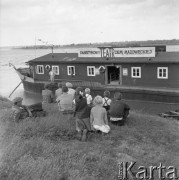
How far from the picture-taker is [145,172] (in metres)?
6.11

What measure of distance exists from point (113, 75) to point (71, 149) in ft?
55.9

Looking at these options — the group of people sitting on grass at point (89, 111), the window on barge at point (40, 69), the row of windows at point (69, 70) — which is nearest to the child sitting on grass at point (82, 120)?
the group of people sitting on grass at point (89, 111)

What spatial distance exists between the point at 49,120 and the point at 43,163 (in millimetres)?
2612

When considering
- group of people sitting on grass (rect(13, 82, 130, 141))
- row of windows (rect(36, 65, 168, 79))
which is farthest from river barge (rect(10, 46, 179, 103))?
group of people sitting on grass (rect(13, 82, 130, 141))

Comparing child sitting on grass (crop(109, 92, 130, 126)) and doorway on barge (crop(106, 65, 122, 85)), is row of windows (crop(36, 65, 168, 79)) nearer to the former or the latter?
doorway on barge (crop(106, 65, 122, 85))

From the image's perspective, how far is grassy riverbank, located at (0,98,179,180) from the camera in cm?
558

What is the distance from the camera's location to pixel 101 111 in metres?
7.68

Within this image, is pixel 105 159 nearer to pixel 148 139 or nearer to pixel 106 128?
pixel 106 128

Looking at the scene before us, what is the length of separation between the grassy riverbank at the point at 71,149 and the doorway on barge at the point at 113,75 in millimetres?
13006

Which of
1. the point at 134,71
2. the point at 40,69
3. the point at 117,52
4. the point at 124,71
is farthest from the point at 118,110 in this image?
the point at 40,69

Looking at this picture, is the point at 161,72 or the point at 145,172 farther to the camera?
the point at 161,72

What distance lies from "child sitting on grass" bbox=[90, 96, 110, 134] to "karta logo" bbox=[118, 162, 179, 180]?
5.27 ft

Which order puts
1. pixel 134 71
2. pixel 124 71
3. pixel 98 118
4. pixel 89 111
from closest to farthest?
pixel 98 118 → pixel 89 111 → pixel 134 71 → pixel 124 71

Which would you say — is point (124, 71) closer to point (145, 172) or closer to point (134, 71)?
point (134, 71)
